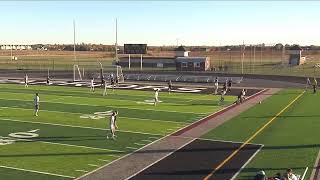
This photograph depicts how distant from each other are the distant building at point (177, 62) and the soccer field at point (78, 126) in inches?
1254

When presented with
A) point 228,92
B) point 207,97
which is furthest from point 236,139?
point 228,92

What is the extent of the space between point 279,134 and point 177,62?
5252 cm

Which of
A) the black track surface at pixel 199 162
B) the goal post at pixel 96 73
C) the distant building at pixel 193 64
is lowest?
the black track surface at pixel 199 162

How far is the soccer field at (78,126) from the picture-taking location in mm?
17667

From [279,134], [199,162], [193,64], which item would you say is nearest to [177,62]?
[193,64]

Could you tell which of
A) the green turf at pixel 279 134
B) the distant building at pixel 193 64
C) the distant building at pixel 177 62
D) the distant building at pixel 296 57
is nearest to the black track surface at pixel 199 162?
the green turf at pixel 279 134

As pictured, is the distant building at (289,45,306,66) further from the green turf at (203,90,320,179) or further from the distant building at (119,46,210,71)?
the green turf at (203,90,320,179)

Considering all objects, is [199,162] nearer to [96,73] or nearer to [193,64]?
[96,73]

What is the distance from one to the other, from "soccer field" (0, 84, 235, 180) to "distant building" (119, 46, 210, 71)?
31856 millimetres

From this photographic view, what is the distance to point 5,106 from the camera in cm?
3334

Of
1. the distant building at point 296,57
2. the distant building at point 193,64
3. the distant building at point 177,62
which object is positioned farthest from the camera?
the distant building at point 296,57

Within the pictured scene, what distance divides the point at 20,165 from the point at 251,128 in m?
12.9

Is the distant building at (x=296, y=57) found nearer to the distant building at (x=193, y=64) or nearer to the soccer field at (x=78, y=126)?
the distant building at (x=193, y=64)

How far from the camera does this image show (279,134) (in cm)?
2334
